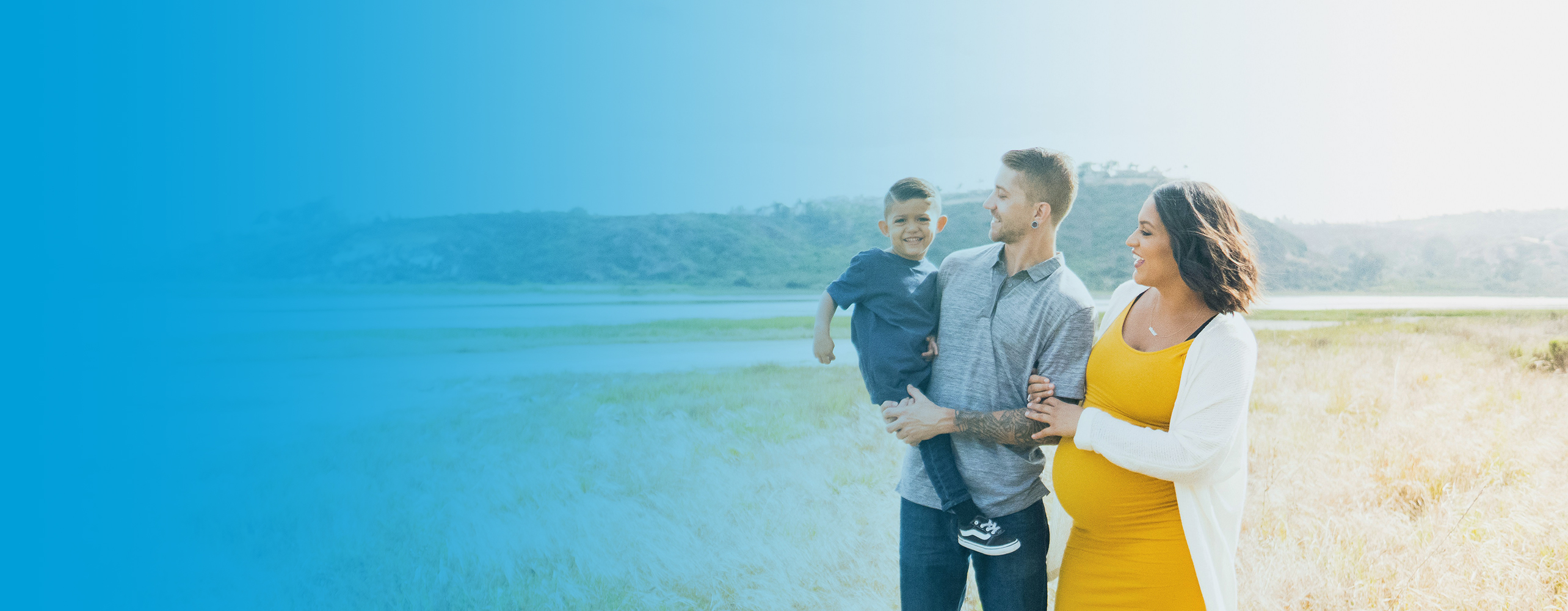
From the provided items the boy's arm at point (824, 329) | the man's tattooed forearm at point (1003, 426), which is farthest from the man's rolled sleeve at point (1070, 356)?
the boy's arm at point (824, 329)

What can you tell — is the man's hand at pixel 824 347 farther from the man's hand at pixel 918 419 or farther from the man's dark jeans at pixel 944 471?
the man's dark jeans at pixel 944 471

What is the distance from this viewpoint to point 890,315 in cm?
267

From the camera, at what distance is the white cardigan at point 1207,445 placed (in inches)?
75.7

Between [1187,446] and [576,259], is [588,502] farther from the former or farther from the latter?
[576,259]

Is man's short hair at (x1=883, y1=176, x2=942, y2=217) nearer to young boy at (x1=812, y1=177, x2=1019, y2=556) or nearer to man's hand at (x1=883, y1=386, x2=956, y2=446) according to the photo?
young boy at (x1=812, y1=177, x2=1019, y2=556)

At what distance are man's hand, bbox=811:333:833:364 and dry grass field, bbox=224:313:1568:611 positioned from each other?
→ 309 cm

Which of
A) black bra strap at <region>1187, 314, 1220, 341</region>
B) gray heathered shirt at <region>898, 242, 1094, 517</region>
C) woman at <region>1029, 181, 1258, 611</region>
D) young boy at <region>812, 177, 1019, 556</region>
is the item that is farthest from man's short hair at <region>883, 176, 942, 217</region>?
black bra strap at <region>1187, 314, 1220, 341</region>

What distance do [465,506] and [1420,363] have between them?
14858 millimetres

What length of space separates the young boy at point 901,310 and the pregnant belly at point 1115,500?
32 centimetres

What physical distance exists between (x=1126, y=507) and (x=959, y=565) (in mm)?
605

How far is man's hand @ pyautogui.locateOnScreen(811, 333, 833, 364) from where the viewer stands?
2.77m

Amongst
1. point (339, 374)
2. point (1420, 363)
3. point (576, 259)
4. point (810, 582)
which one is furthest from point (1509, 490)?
point (576, 259)

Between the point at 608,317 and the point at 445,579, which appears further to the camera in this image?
the point at 608,317

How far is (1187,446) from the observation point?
1.92m
